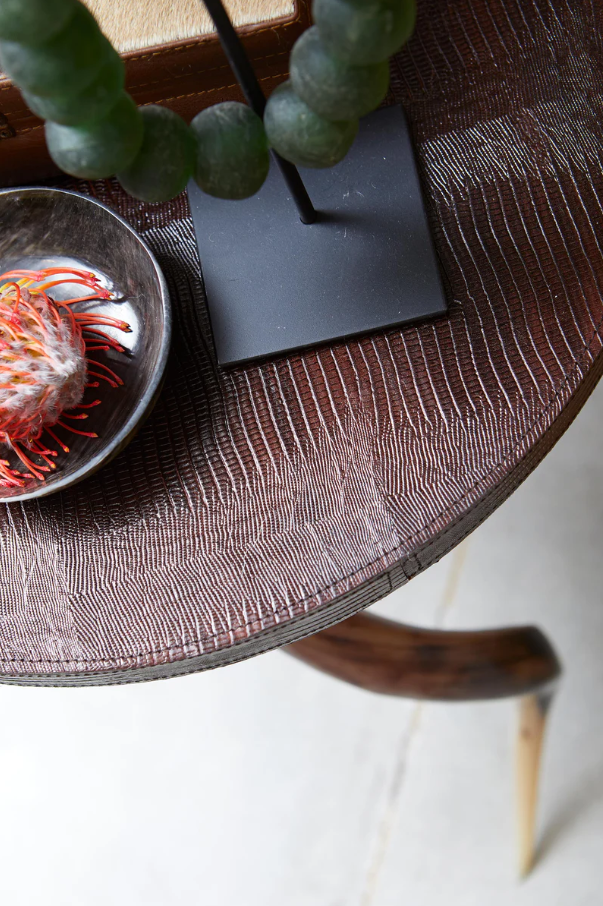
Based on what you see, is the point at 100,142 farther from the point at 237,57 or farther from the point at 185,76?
the point at 185,76

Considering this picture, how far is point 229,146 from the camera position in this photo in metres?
0.33

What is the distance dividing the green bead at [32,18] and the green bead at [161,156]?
0.06 meters

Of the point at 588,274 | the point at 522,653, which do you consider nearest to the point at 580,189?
the point at 588,274

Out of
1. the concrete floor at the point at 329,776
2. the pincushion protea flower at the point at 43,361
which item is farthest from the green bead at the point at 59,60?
the concrete floor at the point at 329,776

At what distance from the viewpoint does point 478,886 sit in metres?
0.78

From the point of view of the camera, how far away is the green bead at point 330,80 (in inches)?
11.8

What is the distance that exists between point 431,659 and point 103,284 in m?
0.33

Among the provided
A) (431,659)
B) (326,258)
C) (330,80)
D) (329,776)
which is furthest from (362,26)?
(329,776)

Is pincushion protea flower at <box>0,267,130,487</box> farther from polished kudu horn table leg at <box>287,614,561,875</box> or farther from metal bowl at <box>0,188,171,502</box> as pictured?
polished kudu horn table leg at <box>287,614,561,875</box>

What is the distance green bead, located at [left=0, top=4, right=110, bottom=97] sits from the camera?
0.28m

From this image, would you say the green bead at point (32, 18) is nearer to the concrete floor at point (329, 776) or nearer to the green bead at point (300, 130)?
the green bead at point (300, 130)

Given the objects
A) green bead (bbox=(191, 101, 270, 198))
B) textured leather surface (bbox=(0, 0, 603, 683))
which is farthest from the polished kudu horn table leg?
green bead (bbox=(191, 101, 270, 198))

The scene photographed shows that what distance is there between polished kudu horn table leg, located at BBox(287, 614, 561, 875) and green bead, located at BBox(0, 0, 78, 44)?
391mm

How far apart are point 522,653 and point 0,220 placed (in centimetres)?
45
